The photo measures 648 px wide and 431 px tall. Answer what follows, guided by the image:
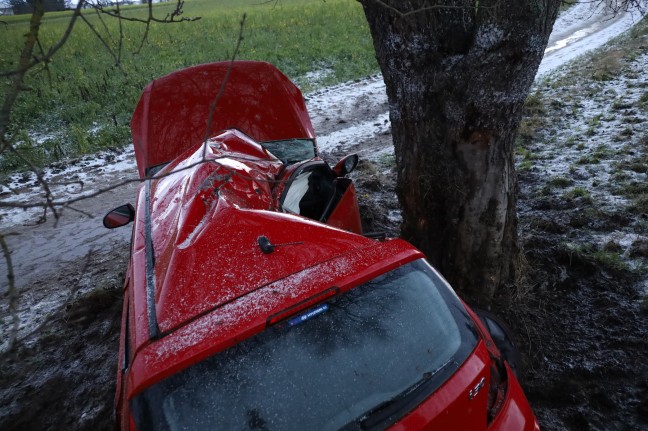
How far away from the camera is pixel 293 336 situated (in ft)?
6.14

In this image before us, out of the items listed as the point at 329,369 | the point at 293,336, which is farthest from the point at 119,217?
the point at 329,369

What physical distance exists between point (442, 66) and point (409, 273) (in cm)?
161

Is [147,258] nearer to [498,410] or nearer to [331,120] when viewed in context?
[498,410]

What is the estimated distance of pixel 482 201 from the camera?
339 centimetres

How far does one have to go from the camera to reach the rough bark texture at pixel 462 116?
294cm

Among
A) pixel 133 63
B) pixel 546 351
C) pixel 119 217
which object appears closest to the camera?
pixel 546 351

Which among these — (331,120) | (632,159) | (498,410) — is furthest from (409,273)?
(331,120)

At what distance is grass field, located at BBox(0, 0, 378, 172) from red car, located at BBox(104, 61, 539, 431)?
502 centimetres

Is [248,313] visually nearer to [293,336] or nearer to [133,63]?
[293,336]

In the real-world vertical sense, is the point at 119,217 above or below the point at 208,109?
below

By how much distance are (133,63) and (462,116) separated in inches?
→ 556

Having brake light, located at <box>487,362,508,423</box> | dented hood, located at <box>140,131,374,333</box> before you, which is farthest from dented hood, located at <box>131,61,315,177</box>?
brake light, located at <box>487,362,508,423</box>

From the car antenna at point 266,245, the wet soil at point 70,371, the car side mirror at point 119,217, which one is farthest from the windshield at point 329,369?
the car side mirror at point 119,217

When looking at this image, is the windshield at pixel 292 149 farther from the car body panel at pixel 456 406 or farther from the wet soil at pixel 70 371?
the car body panel at pixel 456 406
